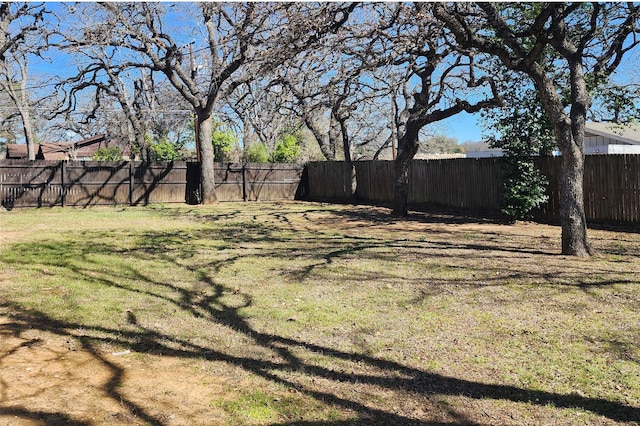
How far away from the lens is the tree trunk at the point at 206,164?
2002 centimetres

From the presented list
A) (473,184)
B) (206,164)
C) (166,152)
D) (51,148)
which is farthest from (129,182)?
(51,148)

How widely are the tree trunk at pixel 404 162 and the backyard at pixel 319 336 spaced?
622 centimetres

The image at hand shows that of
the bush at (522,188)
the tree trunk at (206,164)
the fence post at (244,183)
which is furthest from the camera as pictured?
the fence post at (244,183)

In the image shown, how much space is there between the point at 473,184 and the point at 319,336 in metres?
12.1

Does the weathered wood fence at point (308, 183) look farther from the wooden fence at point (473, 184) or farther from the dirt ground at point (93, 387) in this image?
the dirt ground at point (93, 387)

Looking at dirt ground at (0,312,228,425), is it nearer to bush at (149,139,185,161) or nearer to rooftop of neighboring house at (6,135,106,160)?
bush at (149,139,185,161)

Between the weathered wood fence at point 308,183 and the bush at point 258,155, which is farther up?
the bush at point 258,155

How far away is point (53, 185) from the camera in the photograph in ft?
60.9

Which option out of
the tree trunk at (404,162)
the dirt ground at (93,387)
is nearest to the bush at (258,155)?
the tree trunk at (404,162)

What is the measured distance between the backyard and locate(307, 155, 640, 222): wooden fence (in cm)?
378

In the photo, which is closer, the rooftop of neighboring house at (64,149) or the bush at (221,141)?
the bush at (221,141)

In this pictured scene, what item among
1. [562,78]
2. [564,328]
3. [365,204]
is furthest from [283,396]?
[365,204]

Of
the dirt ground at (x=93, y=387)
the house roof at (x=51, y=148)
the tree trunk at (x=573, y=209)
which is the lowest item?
the dirt ground at (x=93, y=387)

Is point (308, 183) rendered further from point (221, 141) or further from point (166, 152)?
point (166, 152)
